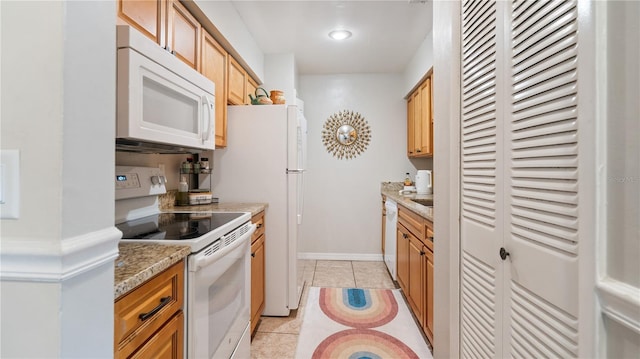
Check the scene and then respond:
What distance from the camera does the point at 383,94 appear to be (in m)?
3.88

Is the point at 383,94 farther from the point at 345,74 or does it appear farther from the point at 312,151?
the point at 312,151

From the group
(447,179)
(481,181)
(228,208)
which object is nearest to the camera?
(481,181)

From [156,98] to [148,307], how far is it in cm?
86

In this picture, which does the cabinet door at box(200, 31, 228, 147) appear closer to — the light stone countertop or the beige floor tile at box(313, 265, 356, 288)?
the light stone countertop

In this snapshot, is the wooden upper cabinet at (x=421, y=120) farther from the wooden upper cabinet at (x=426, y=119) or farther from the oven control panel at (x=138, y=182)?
the oven control panel at (x=138, y=182)

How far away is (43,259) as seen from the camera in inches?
17.4

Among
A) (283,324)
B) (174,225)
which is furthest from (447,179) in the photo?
(283,324)

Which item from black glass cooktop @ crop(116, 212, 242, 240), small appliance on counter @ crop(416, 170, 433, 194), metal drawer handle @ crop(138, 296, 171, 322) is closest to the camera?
metal drawer handle @ crop(138, 296, 171, 322)

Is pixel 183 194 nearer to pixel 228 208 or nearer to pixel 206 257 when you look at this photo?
pixel 228 208

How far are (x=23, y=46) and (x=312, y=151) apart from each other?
3493 mm

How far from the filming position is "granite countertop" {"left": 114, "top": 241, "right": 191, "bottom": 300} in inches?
29.5

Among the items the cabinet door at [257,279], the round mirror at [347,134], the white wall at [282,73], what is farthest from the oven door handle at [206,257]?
the round mirror at [347,134]

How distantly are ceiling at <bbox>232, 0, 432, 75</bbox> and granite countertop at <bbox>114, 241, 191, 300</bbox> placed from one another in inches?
79.6

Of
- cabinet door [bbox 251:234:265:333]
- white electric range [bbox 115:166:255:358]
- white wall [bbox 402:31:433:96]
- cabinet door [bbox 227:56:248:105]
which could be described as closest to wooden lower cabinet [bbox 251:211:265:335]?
cabinet door [bbox 251:234:265:333]
